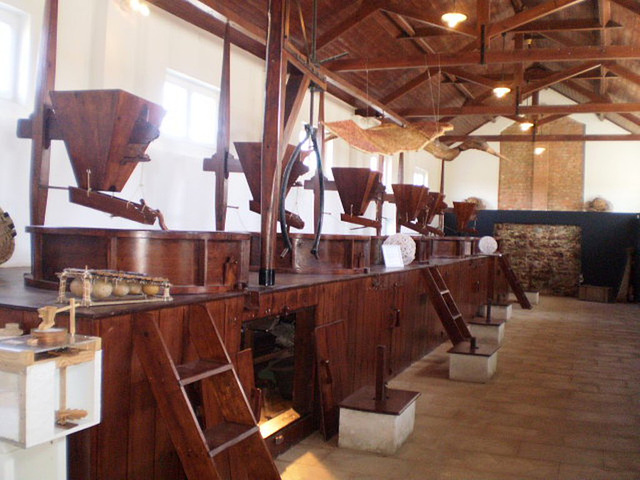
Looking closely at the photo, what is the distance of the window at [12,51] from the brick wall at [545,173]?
16.6m

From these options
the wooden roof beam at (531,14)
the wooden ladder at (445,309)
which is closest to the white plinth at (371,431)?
the wooden ladder at (445,309)

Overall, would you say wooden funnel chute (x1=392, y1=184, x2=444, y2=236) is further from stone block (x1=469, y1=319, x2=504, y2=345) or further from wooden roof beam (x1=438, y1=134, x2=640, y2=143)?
wooden roof beam (x1=438, y1=134, x2=640, y2=143)

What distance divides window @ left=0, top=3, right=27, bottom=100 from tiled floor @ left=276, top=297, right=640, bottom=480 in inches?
171

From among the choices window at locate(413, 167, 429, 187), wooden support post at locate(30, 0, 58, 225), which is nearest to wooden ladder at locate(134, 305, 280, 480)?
wooden support post at locate(30, 0, 58, 225)

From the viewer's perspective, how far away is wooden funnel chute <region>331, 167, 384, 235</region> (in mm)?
8250

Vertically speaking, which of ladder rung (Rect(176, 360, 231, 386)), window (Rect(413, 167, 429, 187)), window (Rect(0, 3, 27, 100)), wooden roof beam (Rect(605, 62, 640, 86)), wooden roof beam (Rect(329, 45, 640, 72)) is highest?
wooden roof beam (Rect(605, 62, 640, 86))

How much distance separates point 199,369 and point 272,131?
6.56 feet

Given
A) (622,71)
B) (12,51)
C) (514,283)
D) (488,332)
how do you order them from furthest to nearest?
1. (514,283)
2. (622,71)
3. (488,332)
4. (12,51)

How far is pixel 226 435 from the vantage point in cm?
314

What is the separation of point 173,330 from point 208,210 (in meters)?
5.91

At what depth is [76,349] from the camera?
2490 mm

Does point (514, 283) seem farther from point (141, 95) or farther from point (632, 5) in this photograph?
point (141, 95)

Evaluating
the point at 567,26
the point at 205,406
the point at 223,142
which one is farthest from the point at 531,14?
the point at 205,406

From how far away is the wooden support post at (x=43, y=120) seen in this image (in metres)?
4.74
